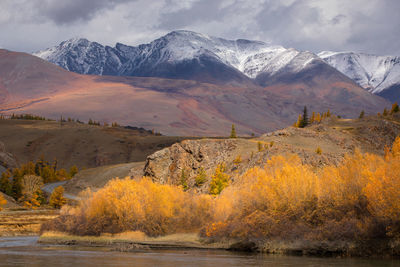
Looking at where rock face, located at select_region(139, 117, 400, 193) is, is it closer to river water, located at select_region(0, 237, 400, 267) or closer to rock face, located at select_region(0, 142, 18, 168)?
river water, located at select_region(0, 237, 400, 267)

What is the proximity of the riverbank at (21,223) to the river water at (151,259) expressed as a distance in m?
21.9

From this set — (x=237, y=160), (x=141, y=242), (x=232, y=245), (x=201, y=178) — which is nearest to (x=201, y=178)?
(x=201, y=178)

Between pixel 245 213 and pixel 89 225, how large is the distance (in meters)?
18.6

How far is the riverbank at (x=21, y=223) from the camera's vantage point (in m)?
83.8

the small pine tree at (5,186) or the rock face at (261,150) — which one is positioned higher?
the rock face at (261,150)

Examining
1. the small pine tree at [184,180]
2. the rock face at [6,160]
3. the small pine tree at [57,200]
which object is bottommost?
the small pine tree at [57,200]

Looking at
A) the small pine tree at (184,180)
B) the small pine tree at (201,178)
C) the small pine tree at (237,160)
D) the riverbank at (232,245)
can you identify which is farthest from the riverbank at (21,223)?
the small pine tree at (237,160)

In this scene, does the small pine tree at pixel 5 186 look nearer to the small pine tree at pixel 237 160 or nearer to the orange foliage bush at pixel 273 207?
the orange foliage bush at pixel 273 207

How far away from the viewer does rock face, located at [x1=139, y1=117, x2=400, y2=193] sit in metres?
84.0

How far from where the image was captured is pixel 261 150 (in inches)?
3477

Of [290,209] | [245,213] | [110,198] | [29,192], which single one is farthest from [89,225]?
[29,192]

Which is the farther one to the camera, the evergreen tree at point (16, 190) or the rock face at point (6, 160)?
the rock face at point (6, 160)

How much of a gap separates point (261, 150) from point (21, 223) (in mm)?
36409

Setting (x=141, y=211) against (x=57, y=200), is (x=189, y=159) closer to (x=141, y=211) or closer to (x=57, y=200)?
(x=141, y=211)
